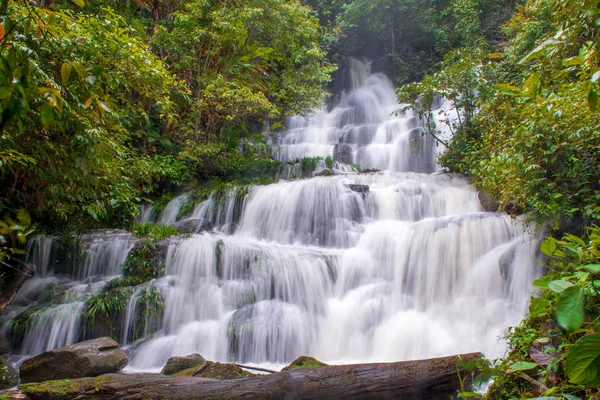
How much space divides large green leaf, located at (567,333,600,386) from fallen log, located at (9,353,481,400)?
1364mm

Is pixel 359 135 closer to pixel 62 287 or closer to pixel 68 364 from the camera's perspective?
pixel 62 287

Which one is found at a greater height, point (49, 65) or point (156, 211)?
point (49, 65)

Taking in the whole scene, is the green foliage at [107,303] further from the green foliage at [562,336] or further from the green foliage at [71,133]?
the green foliage at [562,336]

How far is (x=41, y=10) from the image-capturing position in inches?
66.2

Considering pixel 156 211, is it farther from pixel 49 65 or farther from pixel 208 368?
pixel 208 368

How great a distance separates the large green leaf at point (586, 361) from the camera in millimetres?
1228

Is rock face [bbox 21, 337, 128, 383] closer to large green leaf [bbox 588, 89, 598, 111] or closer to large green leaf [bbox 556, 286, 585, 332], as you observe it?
large green leaf [bbox 556, 286, 585, 332]

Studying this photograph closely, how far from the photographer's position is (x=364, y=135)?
1512cm

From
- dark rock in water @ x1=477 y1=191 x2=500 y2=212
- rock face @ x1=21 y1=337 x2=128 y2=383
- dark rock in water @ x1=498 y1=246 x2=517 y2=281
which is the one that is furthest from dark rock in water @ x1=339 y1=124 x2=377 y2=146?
rock face @ x1=21 y1=337 x2=128 y2=383

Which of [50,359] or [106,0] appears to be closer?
[50,359]

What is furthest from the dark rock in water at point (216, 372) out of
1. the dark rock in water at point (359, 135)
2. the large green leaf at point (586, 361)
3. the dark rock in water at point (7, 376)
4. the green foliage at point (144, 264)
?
the dark rock in water at point (359, 135)

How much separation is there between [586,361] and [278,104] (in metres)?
14.4

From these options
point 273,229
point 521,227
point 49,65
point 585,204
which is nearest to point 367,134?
point 273,229

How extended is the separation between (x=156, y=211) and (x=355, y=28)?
49.5 feet
